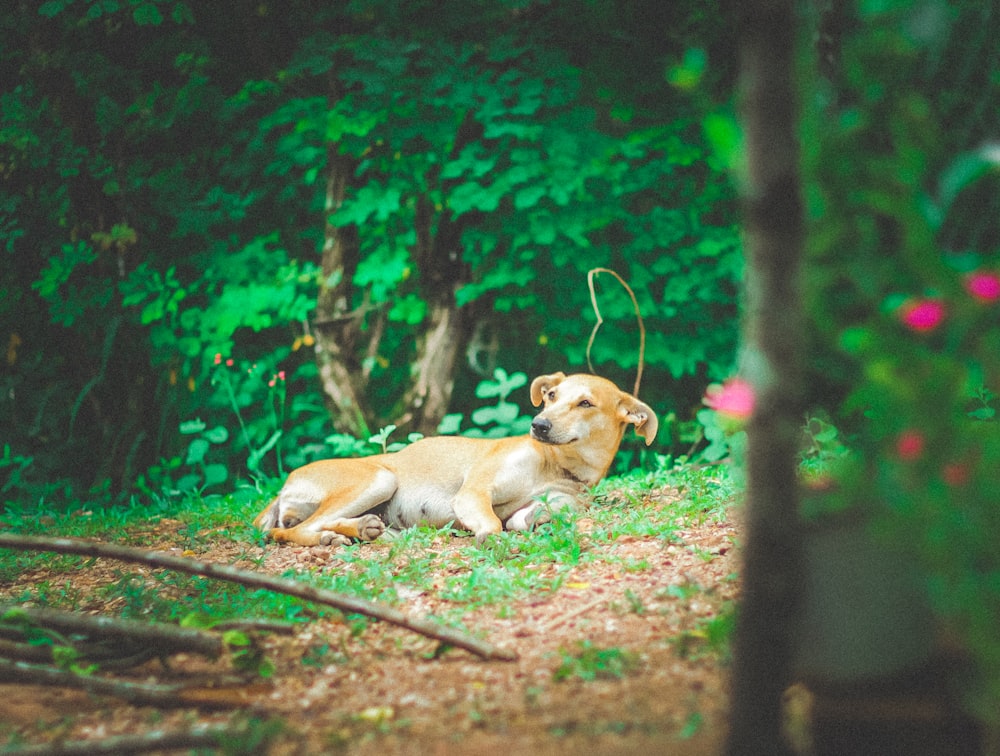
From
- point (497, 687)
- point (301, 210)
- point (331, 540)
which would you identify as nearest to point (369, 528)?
point (331, 540)

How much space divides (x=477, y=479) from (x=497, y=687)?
224cm

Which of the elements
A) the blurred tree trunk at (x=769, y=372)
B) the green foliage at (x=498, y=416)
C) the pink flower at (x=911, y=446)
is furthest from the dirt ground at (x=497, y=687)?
the green foliage at (x=498, y=416)

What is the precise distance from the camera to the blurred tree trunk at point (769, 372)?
1.55 metres

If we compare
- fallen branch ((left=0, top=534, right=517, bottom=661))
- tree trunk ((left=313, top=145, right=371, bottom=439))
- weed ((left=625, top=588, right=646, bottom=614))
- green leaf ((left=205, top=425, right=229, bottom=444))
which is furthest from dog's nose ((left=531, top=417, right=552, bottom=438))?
green leaf ((left=205, top=425, right=229, bottom=444))

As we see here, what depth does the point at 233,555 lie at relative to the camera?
419cm

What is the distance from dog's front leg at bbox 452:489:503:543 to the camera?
425 cm

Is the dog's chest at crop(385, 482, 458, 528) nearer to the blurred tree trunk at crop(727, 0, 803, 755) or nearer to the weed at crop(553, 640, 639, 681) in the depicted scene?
the weed at crop(553, 640, 639, 681)

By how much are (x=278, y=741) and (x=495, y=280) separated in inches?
178

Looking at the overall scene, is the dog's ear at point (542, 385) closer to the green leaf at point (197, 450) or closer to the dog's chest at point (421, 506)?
the dog's chest at point (421, 506)

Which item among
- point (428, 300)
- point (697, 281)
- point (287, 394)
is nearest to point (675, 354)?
point (697, 281)

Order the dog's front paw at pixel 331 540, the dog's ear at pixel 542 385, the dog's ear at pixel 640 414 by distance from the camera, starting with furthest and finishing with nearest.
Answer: the dog's ear at pixel 542 385, the dog's ear at pixel 640 414, the dog's front paw at pixel 331 540

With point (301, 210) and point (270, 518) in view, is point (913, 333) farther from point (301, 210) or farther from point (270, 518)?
point (301, 210)

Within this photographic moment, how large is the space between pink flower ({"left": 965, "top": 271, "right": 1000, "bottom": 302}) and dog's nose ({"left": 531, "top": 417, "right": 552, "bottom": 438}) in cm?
281

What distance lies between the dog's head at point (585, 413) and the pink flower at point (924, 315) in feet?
9.02
